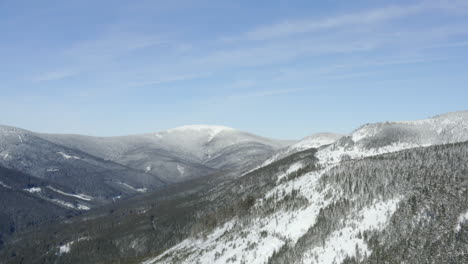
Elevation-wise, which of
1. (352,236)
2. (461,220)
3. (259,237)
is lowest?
(259,237)

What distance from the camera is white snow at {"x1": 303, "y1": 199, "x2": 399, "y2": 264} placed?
385 ft

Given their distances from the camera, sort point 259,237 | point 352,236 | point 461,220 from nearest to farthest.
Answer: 1. point 461,220
2. point 352,236
3. point 259,237

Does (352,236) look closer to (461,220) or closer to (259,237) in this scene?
(461,220)

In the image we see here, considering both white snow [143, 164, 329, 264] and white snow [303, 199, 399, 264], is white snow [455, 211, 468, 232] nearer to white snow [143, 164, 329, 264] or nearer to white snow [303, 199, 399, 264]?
white snow [303, 199, 399, 264]

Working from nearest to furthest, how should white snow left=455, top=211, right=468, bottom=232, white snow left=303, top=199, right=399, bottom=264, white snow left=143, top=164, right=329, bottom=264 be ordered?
white snow left=455, top=211, right=468, bottom=232 < white snow left=303, top=199, right=399, bottom=264 < white snow left=143, top=164, right=329, bottom=264

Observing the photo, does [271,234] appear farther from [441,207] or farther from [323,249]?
[441,207]

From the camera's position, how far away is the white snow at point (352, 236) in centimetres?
11731

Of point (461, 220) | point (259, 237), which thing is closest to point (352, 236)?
point (461, 220)

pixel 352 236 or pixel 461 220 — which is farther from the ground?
pixel 461 220

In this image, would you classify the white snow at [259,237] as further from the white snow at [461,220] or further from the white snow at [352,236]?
the white snow at [461,220]

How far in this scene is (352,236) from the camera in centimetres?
12600

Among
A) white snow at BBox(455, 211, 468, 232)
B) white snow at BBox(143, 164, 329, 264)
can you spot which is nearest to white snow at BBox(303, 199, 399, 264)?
white snow at BBox(143, 164, 329, 264)

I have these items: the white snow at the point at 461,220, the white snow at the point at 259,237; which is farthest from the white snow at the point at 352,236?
the white snow at the point at 461,220

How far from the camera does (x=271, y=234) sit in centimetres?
16275
